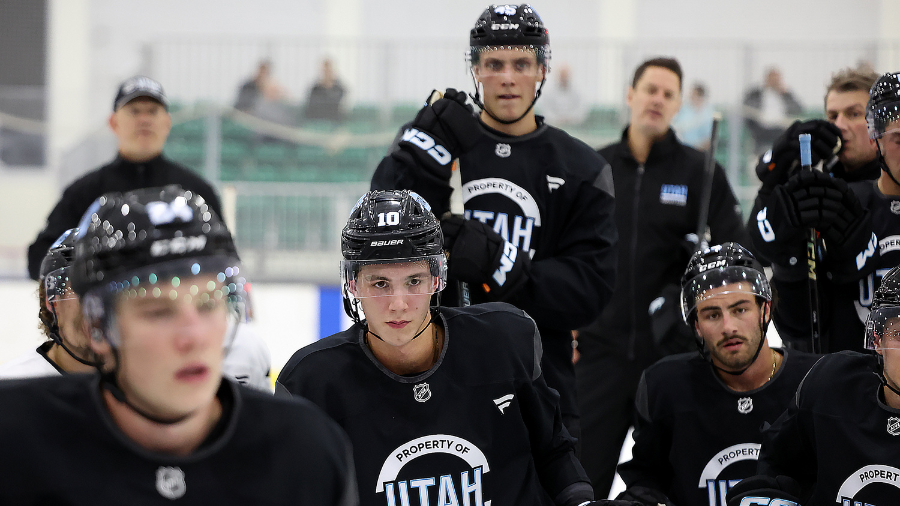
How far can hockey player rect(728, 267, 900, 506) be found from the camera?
2031mm

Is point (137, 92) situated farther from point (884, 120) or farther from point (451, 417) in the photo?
point (884, 120)

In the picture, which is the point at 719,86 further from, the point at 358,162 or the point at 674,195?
the point at 674,195

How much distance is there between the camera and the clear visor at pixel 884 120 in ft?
8.29

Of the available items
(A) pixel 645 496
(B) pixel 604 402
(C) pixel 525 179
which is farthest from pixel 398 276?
(B) pixel 604 402

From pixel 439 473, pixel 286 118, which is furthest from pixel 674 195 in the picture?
pixel 286 118

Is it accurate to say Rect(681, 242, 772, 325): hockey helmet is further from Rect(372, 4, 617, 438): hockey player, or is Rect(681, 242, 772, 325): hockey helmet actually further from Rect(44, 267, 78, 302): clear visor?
Rect(44, 267, 78, 302): clear visor

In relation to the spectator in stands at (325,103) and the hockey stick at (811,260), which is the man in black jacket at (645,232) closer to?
the hockey stick at (811,260)

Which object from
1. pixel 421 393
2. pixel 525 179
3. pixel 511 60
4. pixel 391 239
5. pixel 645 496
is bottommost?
pixel 645 496

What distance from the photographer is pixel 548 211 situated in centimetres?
270

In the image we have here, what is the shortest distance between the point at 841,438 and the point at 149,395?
1475 millimetres

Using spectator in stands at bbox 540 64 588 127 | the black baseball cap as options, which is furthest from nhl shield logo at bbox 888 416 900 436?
spectator in stands at bbox 540 64 588 127

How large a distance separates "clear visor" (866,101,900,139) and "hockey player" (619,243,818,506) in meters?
0.47

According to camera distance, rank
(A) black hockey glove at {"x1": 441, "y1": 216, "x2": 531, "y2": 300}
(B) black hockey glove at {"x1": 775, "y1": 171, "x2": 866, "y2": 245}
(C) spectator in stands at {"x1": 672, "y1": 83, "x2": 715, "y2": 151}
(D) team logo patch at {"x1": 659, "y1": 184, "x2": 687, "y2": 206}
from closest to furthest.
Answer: (A) black hockey glove at {"x1": 441, "y1": 216, "x2": 531, "y2": 300} → (B) black hockey glove at {"x1": 775, "y1": 171, "x2": 866, "y2": 245} → (D) team logo patch at {"x1": 659, "y1": 184, "x2": 687, "y2": 206} → (C) spectator in stands at {"x1": 672, "y1": 83, "x2": 715, "y2": 151}

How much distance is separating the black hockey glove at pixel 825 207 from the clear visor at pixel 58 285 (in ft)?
6.07
